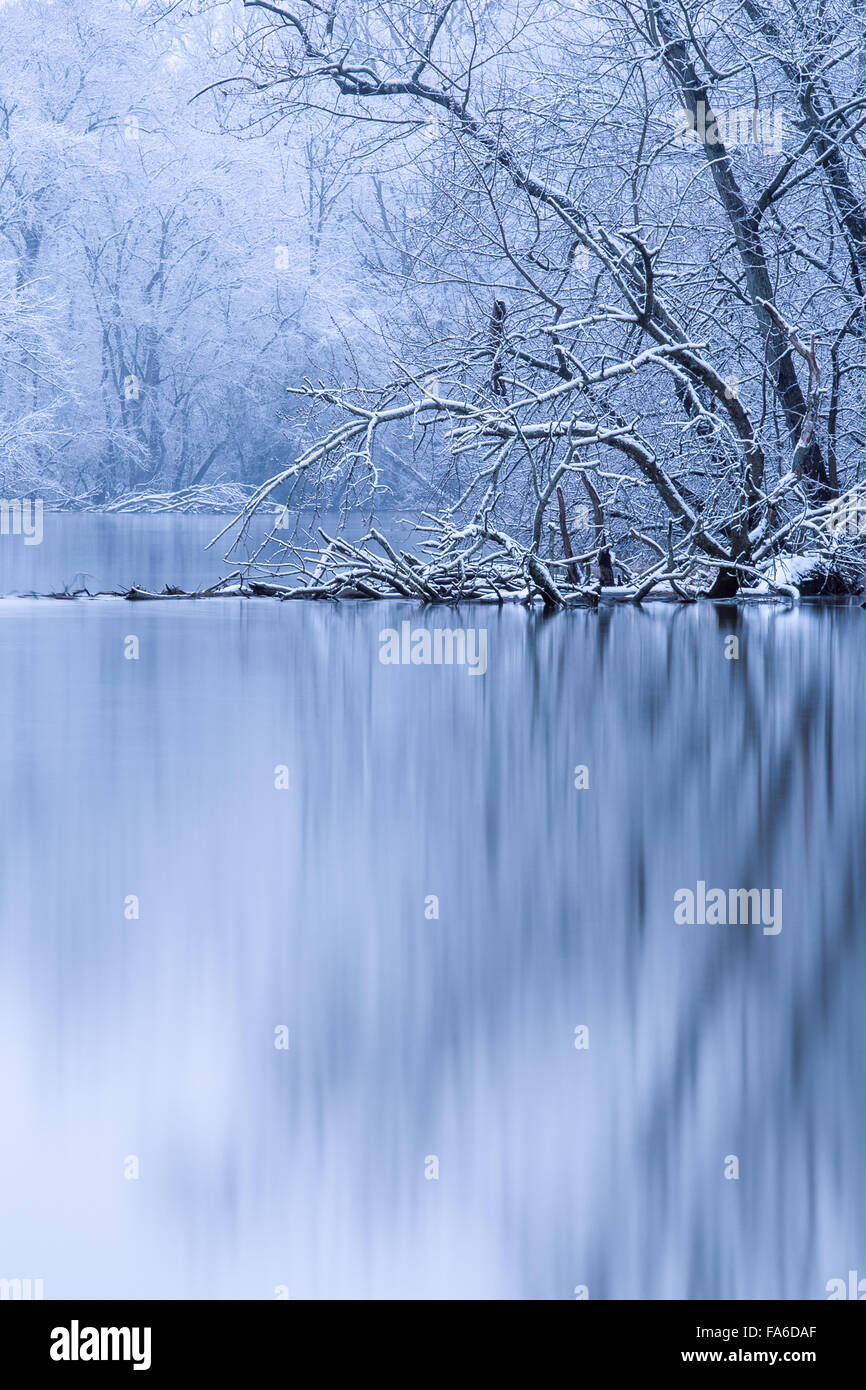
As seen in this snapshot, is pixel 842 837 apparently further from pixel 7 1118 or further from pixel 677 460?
pixel 677 460

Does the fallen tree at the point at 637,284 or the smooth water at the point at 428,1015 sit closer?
the smooth water at the point at 428,1015

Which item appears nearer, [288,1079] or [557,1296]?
[557,1296]

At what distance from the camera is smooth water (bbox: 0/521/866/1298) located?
1189mm

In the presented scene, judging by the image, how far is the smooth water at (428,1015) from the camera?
1189 mm

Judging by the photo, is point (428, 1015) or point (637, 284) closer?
point (428, 1015)

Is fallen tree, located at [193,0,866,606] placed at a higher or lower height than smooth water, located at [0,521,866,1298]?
higher

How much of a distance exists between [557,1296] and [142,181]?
31.0 meters

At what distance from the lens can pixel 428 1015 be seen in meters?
1.72

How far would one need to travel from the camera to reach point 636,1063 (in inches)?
61.4

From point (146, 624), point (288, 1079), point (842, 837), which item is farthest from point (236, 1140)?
point (146, 624)

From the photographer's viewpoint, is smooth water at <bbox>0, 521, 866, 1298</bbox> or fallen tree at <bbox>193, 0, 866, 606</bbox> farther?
fallen tree at <bbox>193, 0, 866, 606</bbox>

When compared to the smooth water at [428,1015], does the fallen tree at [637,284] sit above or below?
above

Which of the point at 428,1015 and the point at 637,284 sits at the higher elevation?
the point at 637,284
